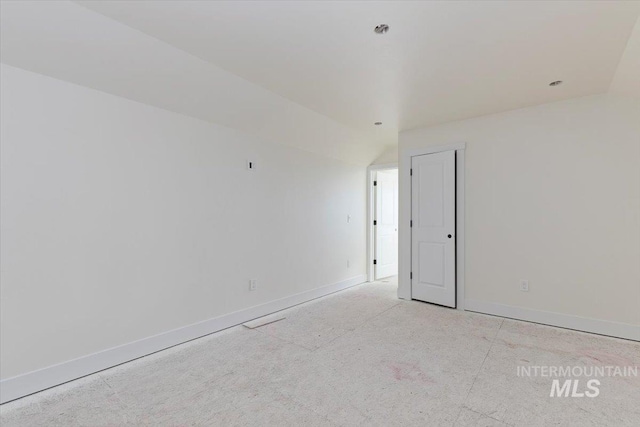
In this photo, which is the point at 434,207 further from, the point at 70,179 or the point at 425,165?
the point at 70,179

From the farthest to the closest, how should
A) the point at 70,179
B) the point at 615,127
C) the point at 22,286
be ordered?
the point at 615,127 → the point at 70,179 → the point at 22,286

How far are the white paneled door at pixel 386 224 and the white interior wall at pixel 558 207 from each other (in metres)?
1.81

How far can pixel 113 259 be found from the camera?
236 centimetres

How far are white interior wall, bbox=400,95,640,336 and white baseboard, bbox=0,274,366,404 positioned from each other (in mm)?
2702

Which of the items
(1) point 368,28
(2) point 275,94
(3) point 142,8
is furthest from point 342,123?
(3) point 142,8

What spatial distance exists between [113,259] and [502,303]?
156 inches

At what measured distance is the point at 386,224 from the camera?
5570mm

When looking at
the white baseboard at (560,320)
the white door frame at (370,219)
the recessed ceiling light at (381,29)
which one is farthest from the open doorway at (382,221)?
the recessed ceiling light at (381,29)

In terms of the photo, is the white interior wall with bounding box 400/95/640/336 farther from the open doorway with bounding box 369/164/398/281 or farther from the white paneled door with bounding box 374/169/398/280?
the white paneled door with bounding box 374/169/398/280

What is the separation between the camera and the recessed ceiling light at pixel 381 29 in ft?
6.45

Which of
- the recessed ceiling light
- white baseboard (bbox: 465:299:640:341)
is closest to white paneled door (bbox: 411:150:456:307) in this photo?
white baseboard (bbox: 465:299:640:341)

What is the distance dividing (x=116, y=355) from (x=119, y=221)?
1044 millimetres

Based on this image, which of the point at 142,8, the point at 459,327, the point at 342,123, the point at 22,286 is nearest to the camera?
the point at 142,8

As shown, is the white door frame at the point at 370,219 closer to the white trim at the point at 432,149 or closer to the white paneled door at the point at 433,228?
the white trim at the point at 432,149
